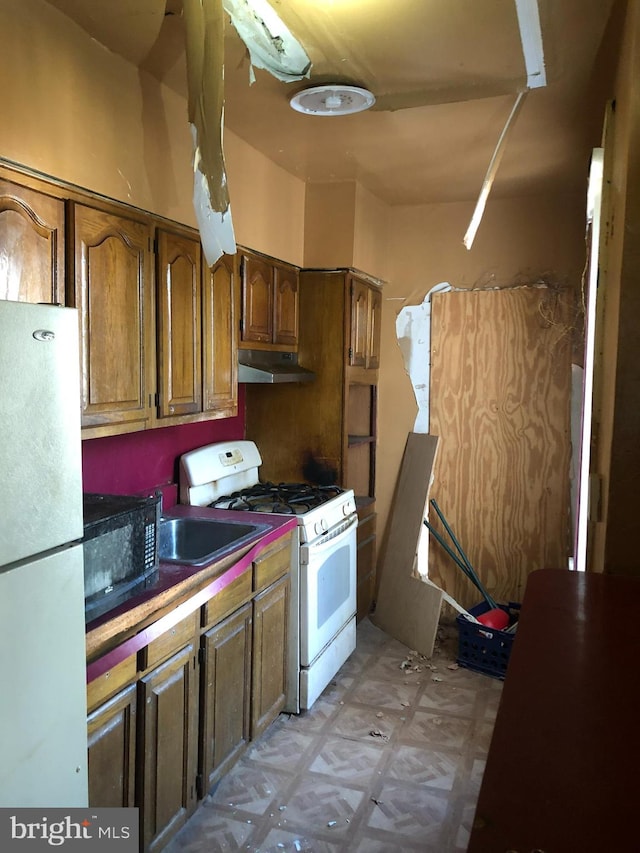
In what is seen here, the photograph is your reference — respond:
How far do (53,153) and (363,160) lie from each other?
175cm

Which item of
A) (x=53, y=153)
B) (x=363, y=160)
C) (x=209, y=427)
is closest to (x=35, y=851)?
(x=53, y=153)

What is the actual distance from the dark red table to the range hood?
210 centimetres

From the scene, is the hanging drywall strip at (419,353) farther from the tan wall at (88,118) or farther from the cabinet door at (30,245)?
the cabinet door at (30,245)

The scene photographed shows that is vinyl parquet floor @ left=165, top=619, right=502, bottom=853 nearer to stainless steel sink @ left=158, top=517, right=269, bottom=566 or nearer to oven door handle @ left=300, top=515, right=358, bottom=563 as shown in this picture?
oven door handle @ left=300, top=515, right=358, bottom=563

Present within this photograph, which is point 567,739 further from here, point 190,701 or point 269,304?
point 269,304

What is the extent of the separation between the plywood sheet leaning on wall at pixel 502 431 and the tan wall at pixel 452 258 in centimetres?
13

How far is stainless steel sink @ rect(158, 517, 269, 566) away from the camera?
281 centimetres

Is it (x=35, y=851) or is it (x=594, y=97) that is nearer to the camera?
(x=35, y=851)

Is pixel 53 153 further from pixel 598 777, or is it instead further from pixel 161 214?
pixel 598 777

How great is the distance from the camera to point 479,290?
4.04 m

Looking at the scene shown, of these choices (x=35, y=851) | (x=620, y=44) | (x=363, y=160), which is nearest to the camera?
(x=35, y=851)

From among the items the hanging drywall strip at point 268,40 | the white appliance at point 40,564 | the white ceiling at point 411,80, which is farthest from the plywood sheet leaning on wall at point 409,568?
the white appliance at point 40,564

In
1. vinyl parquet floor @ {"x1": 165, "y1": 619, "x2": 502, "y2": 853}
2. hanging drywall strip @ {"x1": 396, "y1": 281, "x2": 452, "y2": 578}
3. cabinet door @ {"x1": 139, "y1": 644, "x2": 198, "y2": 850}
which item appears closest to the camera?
cabinet door @ {"x1": 139, "y1": 644, "x2": 198, "y2": 850}

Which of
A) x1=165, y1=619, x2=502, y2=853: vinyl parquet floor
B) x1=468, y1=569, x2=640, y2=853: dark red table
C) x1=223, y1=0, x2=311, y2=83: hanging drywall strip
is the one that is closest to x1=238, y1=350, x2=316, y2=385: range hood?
x1=223, y1=0, x2=311, y2=83: hanging drywall strip
